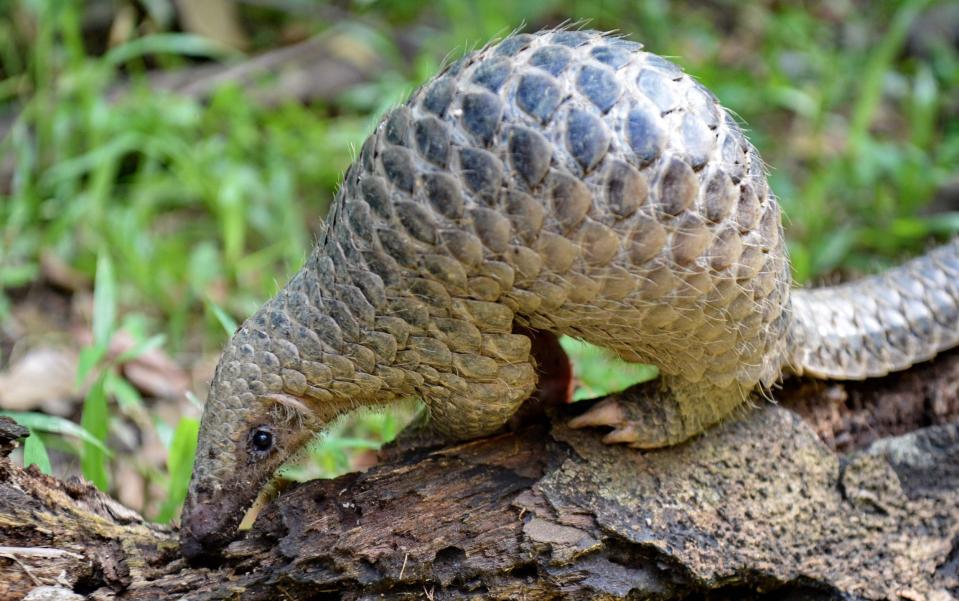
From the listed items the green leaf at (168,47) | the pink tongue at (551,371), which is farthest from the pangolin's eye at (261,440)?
the green leaf at (168,47)

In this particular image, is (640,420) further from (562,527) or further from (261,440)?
(261,440)

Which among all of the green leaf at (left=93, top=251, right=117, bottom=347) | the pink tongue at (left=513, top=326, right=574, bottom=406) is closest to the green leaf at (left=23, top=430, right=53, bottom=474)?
the green leaf at (left=93, top=251, right=117, bottom=347)

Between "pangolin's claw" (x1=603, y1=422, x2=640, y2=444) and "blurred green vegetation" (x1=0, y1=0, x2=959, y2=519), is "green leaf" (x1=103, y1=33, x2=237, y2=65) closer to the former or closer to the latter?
"blurred green vegetation" (x1=0, y1=0, x2=959, y2=519)

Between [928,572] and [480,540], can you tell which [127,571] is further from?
[928,572]

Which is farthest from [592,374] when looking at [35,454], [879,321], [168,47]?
[168,47]

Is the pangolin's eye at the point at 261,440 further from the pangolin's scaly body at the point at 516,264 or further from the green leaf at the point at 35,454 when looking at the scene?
the green leaf at the point at 35,454
